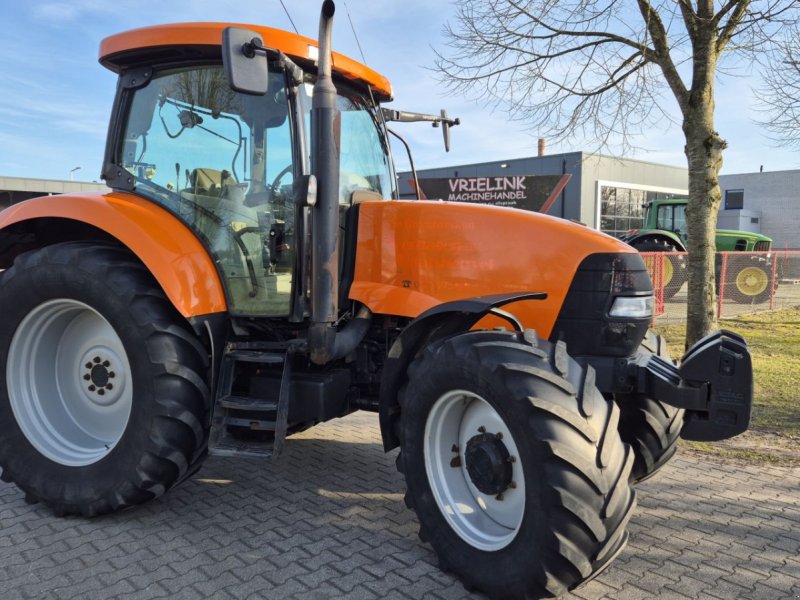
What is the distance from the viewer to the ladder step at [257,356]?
3356mm

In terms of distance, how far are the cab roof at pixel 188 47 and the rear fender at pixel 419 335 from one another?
62.2 inches

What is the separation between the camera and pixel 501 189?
15414 mm

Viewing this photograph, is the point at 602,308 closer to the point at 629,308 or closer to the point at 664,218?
the point at 629,308

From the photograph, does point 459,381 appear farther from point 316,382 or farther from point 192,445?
point 192,445

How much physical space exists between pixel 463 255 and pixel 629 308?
0.83 metres

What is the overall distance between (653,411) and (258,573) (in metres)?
2.05

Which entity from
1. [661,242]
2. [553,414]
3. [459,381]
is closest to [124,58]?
[459,381]

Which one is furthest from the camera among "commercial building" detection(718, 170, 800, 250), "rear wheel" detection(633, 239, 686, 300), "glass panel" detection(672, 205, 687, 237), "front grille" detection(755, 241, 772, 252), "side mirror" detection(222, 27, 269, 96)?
"commercial building" detection(718, 170, 800, 250)

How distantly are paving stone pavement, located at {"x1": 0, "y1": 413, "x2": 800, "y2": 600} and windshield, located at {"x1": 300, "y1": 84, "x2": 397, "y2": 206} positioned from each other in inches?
68.9

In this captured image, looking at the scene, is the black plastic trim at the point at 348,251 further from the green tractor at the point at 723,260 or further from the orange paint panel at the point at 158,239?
the green tractor at the point at 723,260

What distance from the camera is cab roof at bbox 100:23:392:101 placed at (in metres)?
3.31

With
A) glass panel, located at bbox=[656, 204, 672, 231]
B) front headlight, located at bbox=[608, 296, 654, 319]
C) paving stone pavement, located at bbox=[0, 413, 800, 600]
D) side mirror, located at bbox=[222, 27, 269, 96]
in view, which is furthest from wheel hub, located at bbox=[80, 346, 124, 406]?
glass panel, located at bbox=[656, 204, 672, 231]

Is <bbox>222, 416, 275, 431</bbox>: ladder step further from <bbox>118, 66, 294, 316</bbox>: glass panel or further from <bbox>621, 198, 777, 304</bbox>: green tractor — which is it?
<bbox>621, 198, 777, 304</bbox>: green tractor

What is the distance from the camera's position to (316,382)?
336 centimetres
